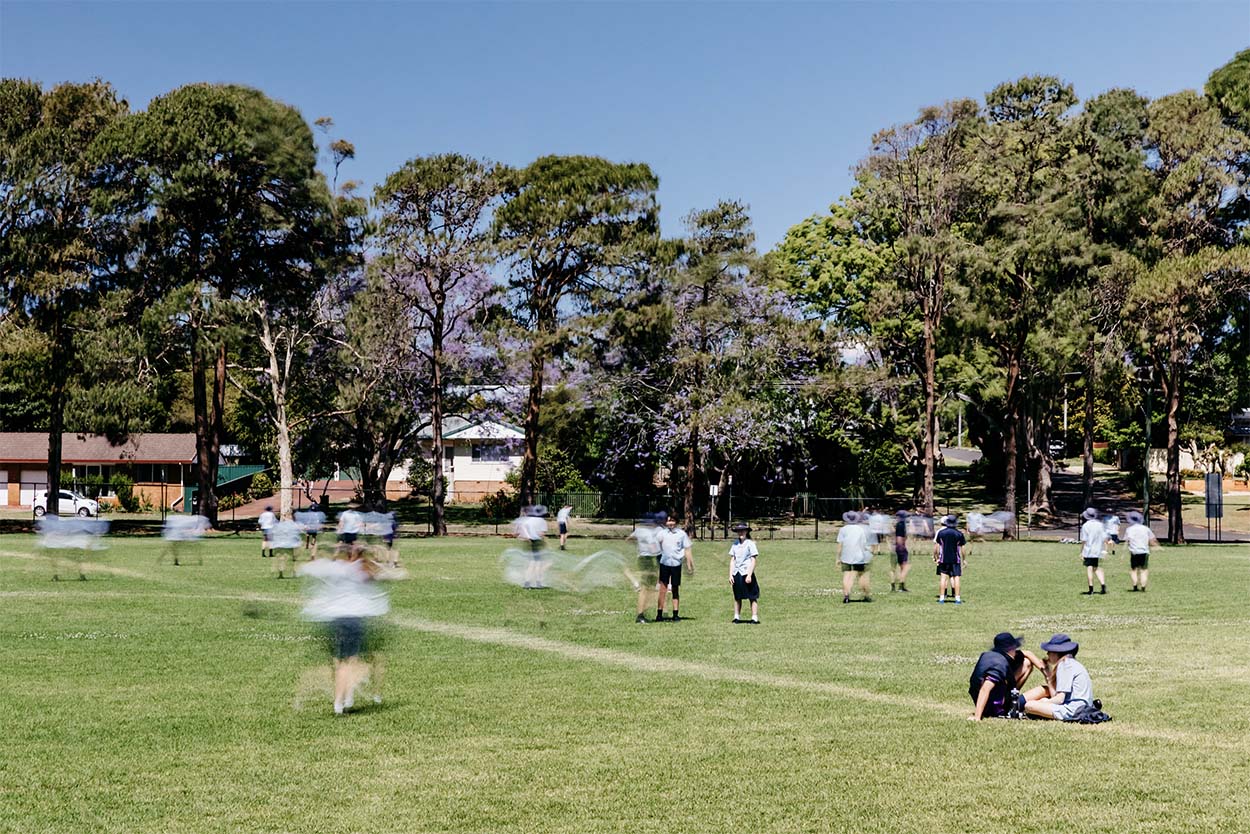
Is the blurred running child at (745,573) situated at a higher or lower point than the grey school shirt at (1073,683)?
higher

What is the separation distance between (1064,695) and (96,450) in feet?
267

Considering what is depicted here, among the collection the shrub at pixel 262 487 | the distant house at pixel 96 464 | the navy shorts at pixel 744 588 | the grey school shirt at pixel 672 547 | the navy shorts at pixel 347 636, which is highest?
the distant house at pixel 96 464

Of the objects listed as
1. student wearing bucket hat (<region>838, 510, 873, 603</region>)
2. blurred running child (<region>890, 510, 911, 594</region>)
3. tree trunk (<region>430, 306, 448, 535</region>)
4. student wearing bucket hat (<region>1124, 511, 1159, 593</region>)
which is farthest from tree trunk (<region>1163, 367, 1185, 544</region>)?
tree trunk (<region>430, 306, 448, 535</region>)

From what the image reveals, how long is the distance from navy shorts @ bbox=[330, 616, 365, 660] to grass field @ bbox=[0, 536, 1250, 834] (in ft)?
2.37

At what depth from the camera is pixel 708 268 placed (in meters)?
56.1

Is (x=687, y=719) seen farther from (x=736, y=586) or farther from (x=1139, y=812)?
(x=736, y=586)

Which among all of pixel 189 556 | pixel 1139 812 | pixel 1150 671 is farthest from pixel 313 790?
pixel 189 556

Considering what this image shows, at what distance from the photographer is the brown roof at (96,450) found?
81.6 m

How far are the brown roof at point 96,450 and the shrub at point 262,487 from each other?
4578 millimetres

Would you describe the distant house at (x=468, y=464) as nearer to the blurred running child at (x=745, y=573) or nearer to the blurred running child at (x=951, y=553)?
the blurred running child at (x=951, y=553)

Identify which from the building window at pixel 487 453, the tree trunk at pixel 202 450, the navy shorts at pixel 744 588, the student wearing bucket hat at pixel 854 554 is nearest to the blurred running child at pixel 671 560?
the navy shorts at pixel 744 588

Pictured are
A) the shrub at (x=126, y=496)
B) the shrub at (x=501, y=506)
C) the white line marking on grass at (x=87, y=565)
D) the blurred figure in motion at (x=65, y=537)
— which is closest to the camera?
the blurred figure in motion at (x=65, y=537)

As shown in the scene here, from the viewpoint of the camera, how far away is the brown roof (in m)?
81.6

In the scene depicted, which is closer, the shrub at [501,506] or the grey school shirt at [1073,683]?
the grey school shirt at [1073,683]
